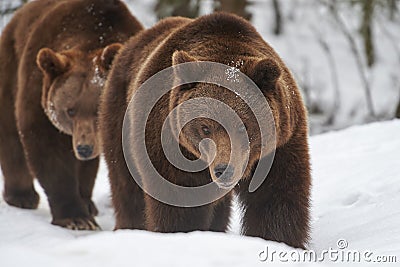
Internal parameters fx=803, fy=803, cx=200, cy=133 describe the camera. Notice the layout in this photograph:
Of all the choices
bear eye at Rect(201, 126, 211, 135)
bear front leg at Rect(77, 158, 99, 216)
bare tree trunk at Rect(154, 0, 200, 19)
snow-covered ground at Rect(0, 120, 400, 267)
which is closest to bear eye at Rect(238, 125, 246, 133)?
bear eye at Rect(201, 126, 211, 135)

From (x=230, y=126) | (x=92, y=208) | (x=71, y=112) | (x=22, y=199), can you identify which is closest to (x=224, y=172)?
(x=230, y=126)

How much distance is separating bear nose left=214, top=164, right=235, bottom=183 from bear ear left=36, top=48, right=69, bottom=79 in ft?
9.73

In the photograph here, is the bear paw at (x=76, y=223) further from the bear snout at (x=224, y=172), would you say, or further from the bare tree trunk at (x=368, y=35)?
Answer: the bare tree trunk at (x=368, y=35)

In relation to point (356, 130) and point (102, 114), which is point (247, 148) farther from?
point (356, 130)

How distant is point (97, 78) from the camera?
7.13m

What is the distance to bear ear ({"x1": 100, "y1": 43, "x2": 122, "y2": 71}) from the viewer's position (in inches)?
272

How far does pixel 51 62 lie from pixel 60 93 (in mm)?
287

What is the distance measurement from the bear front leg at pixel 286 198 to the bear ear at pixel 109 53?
234cm

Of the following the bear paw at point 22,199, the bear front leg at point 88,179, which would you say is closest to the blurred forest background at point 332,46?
the bear paw at point 22,199

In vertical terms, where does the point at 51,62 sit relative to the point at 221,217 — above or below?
above

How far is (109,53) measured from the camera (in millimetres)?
6914

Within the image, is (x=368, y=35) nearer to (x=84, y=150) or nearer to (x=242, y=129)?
(x=84, y=150)

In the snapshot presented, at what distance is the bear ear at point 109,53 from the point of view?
272 inches

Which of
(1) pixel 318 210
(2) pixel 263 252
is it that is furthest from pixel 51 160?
(2) pixel 263 252
